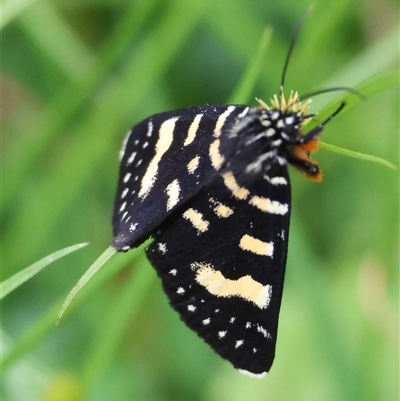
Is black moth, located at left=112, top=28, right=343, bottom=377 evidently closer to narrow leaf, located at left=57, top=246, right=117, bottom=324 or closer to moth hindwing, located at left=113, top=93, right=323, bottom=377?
moth hindwing, located at left=113, top=93, right=323, bottom=377

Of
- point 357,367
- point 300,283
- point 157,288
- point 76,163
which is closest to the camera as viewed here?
point 357,367

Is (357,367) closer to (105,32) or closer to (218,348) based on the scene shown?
(218,348)

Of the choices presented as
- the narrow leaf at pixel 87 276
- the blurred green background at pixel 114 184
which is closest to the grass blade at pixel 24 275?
the narrow leaf at pixel 87 276

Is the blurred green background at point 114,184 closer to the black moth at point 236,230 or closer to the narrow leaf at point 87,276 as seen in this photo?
the black moth at point 236,230

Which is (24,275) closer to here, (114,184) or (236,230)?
(236,230)

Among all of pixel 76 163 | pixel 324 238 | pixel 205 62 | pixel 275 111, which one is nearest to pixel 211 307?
pixel 275 111

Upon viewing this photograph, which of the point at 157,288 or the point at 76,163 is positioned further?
the point at 157,288

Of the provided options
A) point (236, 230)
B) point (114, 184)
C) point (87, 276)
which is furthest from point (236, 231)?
point (114, 184)
